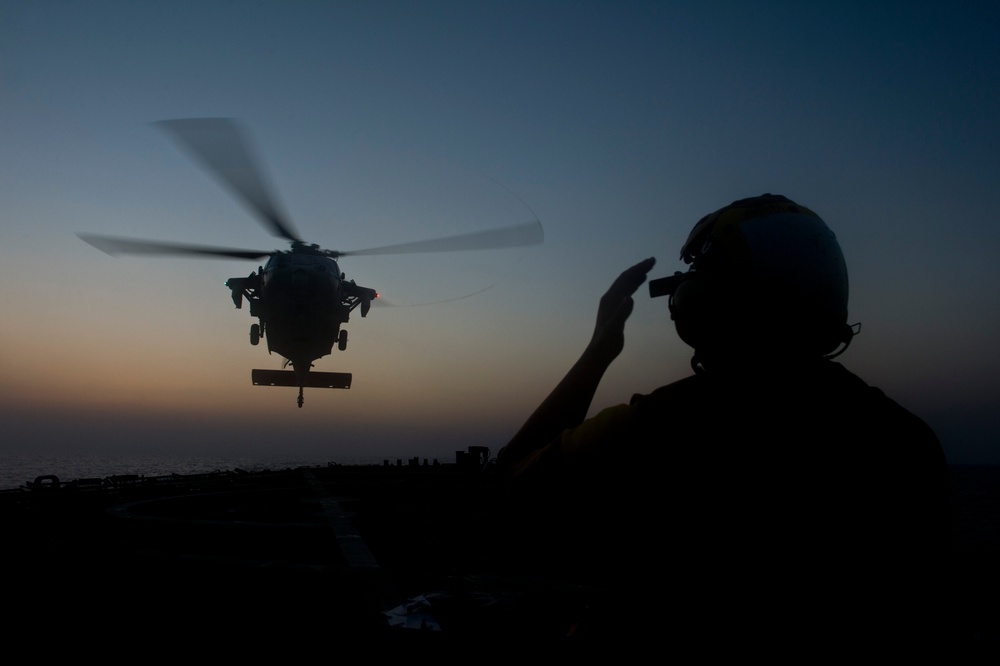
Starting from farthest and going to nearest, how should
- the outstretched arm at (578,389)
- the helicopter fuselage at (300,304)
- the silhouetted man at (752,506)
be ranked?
the helicopter fuselage at (300,304)
the outstretched arm at (578,389)
the silhouetted man at (752,506)

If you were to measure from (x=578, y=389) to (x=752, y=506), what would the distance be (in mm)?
570

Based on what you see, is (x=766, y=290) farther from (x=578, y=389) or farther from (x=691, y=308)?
(x=578, y=389)

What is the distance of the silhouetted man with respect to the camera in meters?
1.49

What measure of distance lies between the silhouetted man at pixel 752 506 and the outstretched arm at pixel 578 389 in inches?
0.5

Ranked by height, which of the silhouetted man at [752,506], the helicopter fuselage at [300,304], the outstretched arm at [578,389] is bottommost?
the silhouetted man at [752,506]

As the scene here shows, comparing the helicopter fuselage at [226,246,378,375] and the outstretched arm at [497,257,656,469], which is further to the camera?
the helicopter fuselage at [226,246,378,375]

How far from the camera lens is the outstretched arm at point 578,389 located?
5.88ft

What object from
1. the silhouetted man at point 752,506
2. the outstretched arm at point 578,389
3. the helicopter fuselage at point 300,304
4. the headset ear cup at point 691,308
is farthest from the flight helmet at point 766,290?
the helicopter fuselage at point 300,304

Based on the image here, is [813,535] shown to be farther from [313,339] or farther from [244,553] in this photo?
[313,339]

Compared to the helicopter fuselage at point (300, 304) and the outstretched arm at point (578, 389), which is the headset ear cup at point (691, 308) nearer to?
the outstretched arm at point (578, 389)

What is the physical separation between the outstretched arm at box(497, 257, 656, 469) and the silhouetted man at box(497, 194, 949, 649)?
0.04ft

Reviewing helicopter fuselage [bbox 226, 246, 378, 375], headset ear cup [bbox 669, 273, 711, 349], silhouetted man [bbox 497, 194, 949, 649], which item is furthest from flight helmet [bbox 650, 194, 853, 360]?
helicopter fuselage [bbox 226, 246, 378, 375]

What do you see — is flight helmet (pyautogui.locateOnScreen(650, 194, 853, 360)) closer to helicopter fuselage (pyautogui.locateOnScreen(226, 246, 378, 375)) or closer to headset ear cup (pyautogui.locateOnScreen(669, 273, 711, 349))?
headset ear cup (pyautogui.locateOnScreen(669, 273, 711, 349))

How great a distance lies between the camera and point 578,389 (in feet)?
5.98
